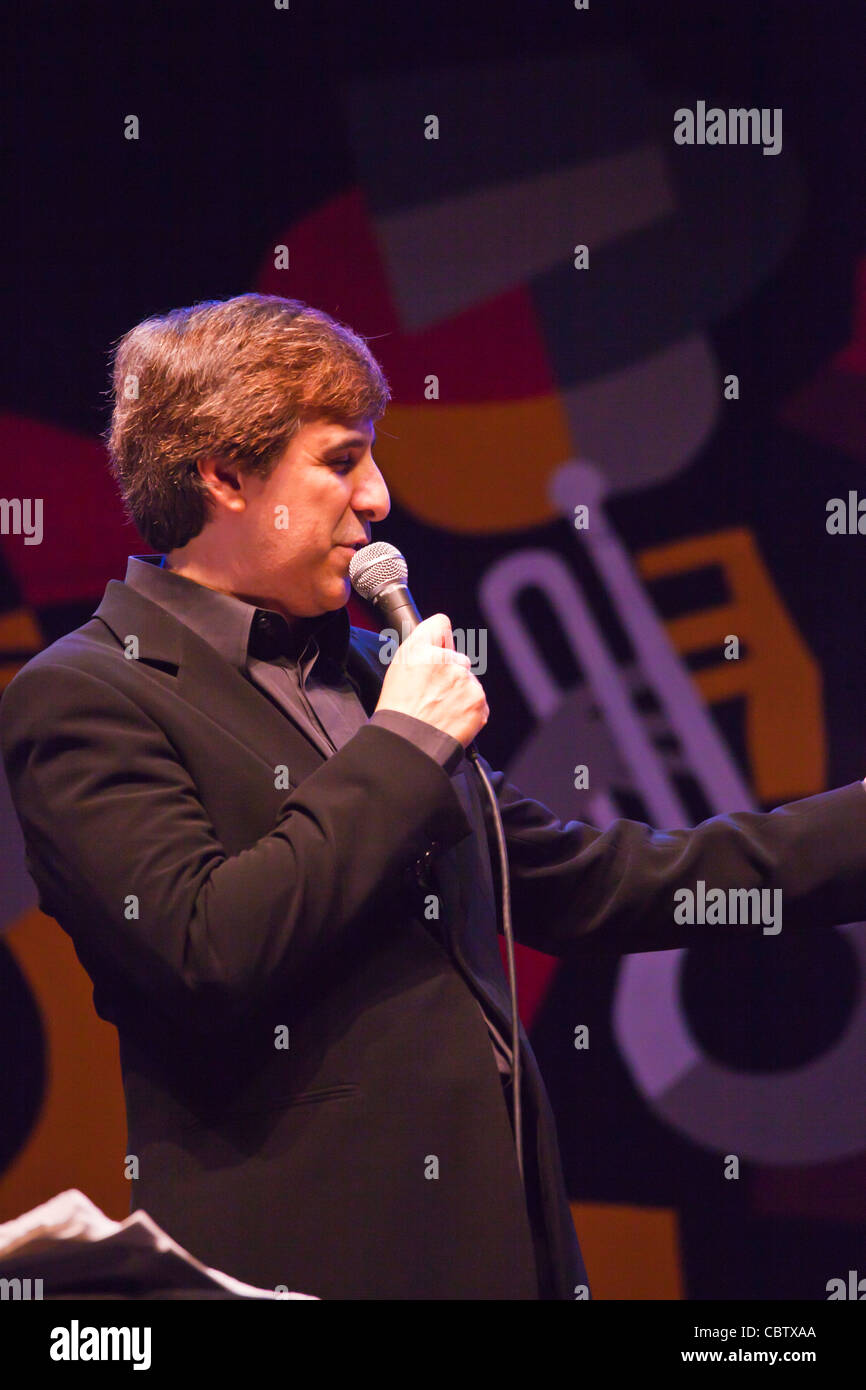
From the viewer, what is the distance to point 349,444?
1.54m

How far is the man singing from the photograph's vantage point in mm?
1273

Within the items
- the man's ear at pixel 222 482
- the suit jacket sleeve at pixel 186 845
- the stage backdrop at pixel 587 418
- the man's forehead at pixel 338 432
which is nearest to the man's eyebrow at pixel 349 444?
the man's forehead at pixel 338 432

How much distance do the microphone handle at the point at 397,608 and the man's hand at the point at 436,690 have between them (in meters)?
0.07

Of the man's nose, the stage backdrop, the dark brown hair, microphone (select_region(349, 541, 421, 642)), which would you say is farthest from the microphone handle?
the stage backdrop

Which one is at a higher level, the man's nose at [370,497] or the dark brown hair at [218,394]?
the dark brown hair at [218,394]

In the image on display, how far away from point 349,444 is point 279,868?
0.56m

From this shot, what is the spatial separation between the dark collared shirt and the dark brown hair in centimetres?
9

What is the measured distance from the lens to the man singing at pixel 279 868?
1.27 m

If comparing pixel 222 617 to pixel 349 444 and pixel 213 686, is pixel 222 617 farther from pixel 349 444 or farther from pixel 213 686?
pixel 349 444

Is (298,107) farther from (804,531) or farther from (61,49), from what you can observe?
(804,531)

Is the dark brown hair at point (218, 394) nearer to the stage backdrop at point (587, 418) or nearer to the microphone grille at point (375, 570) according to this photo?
the microphone grille at point (375, 570)

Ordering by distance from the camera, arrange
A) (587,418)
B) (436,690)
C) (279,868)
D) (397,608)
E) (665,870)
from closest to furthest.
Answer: (279,868) < (436,690) < (397,608) < (665,870) < (587,418)

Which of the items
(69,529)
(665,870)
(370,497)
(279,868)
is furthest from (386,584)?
(69,529)

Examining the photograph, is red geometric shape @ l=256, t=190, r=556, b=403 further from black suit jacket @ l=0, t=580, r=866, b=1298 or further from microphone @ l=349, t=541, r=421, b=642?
black suit jacket @ l=0, t=580, r=866, b=1298
